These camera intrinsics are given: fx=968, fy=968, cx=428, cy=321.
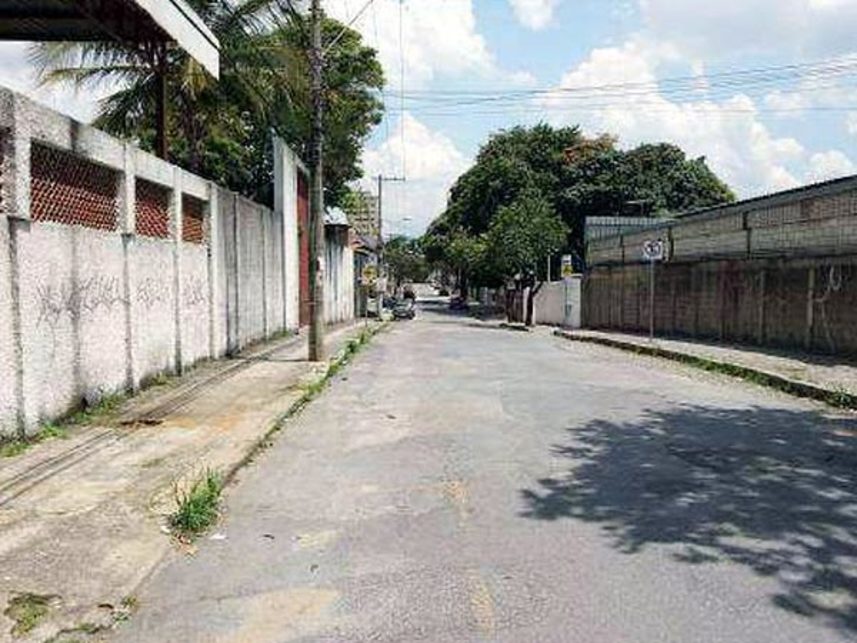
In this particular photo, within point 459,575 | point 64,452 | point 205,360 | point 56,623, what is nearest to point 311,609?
point 459,575

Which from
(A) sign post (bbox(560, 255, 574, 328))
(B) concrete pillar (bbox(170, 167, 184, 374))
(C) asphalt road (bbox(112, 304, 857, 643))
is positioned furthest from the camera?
(A) sign post (bbox(560, 255, 574, 328))

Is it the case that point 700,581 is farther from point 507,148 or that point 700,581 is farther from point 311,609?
point 507,148

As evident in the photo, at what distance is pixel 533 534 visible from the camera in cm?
687

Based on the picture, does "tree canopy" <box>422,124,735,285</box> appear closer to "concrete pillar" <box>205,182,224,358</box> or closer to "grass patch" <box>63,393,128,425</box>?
"concrete pillar" <box>205,182,224,358</box>

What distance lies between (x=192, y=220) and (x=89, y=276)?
20.6 ft

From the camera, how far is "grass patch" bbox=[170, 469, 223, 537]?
7.14 metres

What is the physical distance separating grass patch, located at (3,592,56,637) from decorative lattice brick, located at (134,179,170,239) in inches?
384

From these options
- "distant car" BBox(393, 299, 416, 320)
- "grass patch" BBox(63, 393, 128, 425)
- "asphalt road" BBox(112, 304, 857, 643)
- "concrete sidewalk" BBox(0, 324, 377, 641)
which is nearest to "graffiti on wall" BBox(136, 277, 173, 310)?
"concrete sidewalk" BBox(0, 324, 377, 641)

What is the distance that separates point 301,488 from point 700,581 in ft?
13.1

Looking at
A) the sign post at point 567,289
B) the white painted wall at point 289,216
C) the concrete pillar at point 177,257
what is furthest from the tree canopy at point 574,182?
the concrete pillar at point 177,257

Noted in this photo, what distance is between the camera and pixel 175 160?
38625 mm

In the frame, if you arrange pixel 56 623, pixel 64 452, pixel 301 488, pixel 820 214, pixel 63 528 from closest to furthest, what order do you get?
pixel 56 623 → pixel 63 528 → pixel 301 488 → pixel 64 452 → pixel 820 214

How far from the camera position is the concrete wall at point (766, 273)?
1969 centimetres

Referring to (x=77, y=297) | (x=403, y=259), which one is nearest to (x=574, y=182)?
(x=77, y=297)
